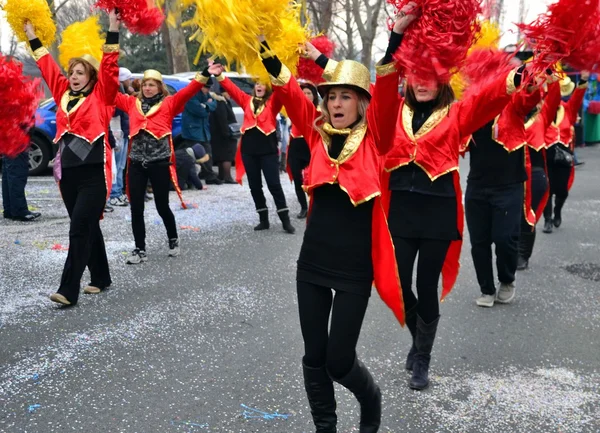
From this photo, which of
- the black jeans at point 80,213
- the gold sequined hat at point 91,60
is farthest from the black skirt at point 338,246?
the gold sequined hat at point 91,60

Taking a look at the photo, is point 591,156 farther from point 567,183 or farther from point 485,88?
point 485,88

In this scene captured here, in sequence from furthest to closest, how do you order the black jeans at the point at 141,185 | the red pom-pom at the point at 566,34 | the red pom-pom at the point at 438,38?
1. the black jeans at the point at 141,185
2. the red pom-pom at the point at 566,34
3. the red pom-pom at the point at 438,38

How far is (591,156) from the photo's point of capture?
2028cm

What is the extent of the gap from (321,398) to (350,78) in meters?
1.44

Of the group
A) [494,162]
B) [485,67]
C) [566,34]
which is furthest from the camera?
[494,162]

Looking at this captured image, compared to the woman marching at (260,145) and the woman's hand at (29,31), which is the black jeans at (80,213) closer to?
the woman's hand at (29,31)

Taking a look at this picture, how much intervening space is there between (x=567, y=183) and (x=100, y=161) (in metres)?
5.66

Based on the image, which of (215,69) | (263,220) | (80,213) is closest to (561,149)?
(263,220)

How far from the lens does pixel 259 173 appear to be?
849cm

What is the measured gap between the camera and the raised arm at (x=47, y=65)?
5325 millimetres

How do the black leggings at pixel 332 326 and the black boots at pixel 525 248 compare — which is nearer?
the black leggings at pixel 332 326

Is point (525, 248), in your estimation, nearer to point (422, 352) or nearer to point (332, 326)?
point (422, 352)

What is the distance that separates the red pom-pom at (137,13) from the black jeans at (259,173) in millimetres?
3519

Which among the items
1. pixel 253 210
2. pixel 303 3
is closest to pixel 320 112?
pixel 303 3
